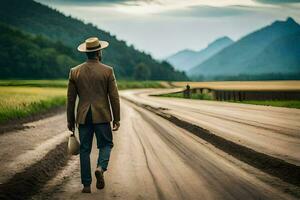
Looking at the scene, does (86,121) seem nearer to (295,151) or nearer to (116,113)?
(116,113)

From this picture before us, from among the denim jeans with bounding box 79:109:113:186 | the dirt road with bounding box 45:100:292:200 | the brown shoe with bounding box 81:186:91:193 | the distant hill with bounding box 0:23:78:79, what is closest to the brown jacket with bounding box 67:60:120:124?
the denim jeans with bounding box 79:109:113:186

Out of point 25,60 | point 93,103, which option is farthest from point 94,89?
point 25,60

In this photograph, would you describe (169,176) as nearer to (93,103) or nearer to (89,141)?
(89,141)

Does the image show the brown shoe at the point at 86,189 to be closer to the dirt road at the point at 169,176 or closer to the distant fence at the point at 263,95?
the dirt road at the point at 169,176

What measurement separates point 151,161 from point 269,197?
12.6 ft

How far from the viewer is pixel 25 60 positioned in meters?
151

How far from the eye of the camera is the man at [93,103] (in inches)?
321

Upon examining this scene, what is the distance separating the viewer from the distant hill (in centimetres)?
14675

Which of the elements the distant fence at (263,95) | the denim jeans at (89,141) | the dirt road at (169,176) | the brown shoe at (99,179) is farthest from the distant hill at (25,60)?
the brown shoe at (99,179)

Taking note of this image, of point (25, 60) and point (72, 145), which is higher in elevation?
point (25, 60)

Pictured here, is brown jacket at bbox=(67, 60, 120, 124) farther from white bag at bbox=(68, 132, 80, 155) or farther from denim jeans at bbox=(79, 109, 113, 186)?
white bag at bbox=(68, 132, 80, 155)

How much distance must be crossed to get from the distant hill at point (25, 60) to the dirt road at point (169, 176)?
134591 mm

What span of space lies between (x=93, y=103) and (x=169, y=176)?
194cm

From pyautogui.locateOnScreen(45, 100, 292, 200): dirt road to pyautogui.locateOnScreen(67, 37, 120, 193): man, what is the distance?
0.56m
